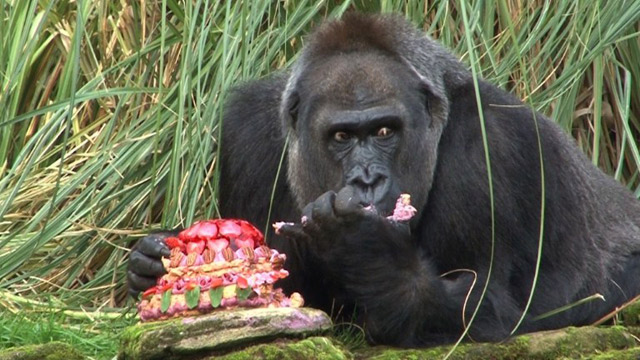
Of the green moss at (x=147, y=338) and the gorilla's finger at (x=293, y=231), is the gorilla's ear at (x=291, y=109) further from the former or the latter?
the green moss at (x=147, y=338)

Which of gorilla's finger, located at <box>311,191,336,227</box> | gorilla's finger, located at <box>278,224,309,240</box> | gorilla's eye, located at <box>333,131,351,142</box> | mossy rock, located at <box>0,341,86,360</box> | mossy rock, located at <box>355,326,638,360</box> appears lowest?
mossy rock, located at <box>0,341,86,360</box>

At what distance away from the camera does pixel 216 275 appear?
4.08m

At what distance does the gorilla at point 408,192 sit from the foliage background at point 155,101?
343mm

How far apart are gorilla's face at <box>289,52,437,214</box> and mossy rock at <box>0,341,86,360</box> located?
3.98ft

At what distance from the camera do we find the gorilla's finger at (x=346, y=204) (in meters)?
4.36

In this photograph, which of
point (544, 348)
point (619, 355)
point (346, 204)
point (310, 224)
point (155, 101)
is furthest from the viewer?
point (155, 101)

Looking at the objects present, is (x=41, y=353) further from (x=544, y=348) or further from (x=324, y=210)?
(x=544, y=348)

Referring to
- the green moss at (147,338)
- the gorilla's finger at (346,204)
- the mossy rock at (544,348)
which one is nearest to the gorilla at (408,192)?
the gorilla's finger at (346,204)

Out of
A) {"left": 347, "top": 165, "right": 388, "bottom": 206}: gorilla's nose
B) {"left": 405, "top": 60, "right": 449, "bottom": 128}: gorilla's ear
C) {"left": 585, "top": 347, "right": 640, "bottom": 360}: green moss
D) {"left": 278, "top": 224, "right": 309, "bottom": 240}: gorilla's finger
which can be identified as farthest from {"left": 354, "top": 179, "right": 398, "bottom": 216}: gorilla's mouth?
{"left": 585, "top": 347, "right": 640, "bottom": 360}: green moss

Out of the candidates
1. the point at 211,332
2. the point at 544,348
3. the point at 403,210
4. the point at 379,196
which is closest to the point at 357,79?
the point at 379,196

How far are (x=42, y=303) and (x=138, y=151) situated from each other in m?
0.98

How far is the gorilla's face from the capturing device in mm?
4719

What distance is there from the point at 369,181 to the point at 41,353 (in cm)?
135

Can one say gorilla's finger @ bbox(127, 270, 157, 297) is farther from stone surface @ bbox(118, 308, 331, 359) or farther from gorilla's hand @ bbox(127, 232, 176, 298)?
stone surface @ bbox(118, 308, 331, 359)
